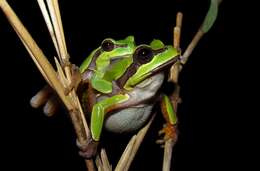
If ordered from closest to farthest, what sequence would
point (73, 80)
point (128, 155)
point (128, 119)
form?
point (73, 80), point (128, 155), point (128, 119)

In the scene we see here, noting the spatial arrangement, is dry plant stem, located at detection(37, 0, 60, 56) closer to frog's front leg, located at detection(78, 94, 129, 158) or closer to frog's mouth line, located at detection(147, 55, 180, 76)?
frog's front leg, located at detection(78, 94, 129, 158)

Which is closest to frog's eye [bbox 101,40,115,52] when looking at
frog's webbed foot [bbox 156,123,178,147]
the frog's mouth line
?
the frog's mouth line

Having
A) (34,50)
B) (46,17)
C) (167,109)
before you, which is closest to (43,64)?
A: (34,50)

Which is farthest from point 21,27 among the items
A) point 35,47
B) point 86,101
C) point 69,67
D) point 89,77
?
point 89,77

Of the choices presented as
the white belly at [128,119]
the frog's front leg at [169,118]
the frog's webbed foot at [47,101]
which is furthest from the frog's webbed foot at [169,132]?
the frog's webbed foot at [47,101]

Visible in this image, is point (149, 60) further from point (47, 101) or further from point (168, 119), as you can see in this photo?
point (47, 101)

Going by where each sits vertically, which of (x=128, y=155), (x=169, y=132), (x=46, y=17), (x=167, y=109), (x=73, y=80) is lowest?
(x=169, y=132)

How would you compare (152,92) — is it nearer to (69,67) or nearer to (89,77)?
(89,77)
